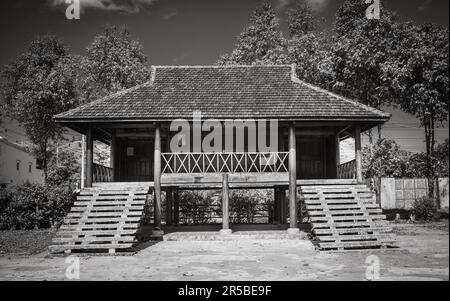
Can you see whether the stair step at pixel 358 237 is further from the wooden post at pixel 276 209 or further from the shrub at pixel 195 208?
the shrub at pixel 195 208

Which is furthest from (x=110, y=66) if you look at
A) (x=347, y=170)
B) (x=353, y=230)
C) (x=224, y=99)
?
(x=353, y=230)

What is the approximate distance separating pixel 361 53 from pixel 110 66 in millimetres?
20101

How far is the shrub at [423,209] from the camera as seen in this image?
2322cm

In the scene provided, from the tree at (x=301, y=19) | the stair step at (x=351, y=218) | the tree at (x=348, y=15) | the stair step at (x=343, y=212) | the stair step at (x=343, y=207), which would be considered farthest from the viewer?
the tree at (x=301, y=19)

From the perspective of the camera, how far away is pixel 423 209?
23.6m

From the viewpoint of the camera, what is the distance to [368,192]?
17172 mm

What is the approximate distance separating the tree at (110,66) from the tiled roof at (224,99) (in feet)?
46.4

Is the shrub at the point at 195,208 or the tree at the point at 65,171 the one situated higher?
the tree at the point at 65,171

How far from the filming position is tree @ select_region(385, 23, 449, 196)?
72.1ft

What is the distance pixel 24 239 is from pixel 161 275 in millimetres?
10018

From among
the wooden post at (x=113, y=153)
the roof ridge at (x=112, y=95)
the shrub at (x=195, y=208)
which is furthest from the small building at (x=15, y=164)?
the roof ridge at (x=112, y=95)

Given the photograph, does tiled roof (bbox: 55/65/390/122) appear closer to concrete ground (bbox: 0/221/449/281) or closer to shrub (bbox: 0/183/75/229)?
concrete ground (bbox: 0/221/449/281)
